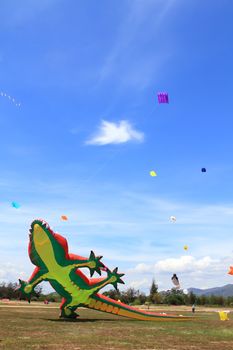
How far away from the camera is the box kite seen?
26.8m

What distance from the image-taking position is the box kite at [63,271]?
2680 centimetres

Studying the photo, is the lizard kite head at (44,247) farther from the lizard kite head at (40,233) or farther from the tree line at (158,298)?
the tree line at (158,298)

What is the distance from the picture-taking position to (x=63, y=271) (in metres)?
27.0

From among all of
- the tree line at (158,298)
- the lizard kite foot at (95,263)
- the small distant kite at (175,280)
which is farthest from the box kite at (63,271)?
the tree line at (158,298)

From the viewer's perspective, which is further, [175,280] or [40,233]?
[175,280]

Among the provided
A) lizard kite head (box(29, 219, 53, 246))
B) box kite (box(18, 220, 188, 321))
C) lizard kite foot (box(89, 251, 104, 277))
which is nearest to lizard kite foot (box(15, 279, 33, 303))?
box kite (box(18, 220, 188, 321))

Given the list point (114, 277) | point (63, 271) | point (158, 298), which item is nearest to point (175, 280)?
point (114, 277)

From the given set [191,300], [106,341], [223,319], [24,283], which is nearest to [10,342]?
[106,341]

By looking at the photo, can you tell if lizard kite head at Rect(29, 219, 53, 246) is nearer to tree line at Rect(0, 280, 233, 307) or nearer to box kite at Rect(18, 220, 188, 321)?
box kite at Rect(18, 220, 188, 321)

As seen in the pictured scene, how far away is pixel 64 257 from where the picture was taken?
27047 mm

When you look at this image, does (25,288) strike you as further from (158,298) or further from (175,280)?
(158,298)

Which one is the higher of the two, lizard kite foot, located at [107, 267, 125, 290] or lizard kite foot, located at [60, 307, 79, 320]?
lizard kite foot, located at [107, 267, 125, 290]

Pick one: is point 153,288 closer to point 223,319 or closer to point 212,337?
point 223,319

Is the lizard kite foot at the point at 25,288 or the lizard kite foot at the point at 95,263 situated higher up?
the lizard kite foot at the point at 95,263
